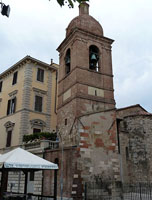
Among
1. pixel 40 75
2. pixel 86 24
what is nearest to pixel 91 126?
pixel 86 24

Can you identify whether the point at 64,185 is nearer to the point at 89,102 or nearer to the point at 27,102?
the point at 89,102

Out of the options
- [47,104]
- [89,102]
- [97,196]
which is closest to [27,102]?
[47,104]

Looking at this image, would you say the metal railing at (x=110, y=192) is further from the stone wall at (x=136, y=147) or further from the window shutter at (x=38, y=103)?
the window shutter at (x=38, y=103)

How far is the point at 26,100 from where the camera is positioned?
22422 mm

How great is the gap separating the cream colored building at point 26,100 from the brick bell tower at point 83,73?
187 inches

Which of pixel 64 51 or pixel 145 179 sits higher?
pixel 64 51

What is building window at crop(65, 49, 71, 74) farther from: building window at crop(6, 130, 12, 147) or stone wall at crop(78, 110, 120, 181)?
building window at crop(6, 130, 12, 147)

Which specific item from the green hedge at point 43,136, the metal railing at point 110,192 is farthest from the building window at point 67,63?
the metal railing at point 110,192

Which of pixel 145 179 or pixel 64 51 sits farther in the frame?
pixel 64 51

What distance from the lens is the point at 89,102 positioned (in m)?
16.7

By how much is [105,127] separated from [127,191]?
16.4 ft

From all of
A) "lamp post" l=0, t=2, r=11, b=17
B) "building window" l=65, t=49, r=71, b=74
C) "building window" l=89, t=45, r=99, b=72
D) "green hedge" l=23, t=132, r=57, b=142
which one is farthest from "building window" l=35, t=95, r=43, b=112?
"lamp post" l=0, t=2, r=11, b=17

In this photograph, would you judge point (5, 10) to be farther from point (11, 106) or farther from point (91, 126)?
point (11, 106)

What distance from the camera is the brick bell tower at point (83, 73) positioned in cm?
1661
